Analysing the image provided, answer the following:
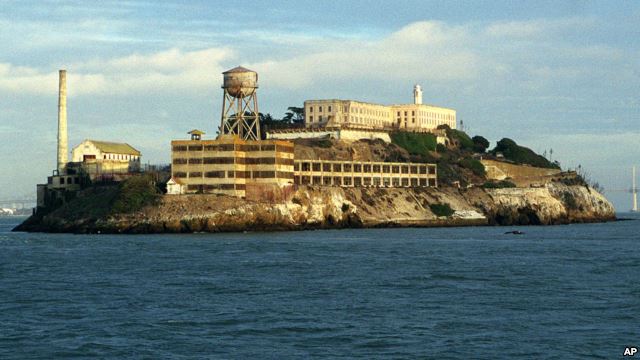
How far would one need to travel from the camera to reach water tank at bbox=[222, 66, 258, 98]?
182 metres

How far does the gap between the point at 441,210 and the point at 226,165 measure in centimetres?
4706

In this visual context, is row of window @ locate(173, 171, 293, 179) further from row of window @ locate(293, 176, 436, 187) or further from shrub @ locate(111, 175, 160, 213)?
row of window @ locate(293, 176, 436, 187)

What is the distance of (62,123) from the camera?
19150 centimetres

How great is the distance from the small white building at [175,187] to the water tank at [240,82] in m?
24.3

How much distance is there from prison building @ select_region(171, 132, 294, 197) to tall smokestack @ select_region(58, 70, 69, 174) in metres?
31.1

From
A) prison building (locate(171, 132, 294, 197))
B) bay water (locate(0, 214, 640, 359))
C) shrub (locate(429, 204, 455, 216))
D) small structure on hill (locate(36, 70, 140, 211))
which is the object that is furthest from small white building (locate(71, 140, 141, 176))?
bay water (locate(0, 214, 640, 359))

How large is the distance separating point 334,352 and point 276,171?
391ft

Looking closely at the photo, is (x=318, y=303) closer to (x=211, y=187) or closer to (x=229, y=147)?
(x=211, y=187)

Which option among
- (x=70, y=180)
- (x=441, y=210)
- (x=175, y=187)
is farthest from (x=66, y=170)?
(x=441, y=210)

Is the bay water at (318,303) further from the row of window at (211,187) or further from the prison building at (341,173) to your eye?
the prison building at (341,173)

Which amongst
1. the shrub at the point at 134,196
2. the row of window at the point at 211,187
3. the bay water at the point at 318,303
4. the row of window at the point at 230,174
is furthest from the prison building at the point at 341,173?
the bay water at the point at 318,303

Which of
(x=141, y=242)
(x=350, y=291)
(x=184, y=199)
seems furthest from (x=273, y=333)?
(x=184, y=199)

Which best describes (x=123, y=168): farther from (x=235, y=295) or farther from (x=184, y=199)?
(x=235, y=295)

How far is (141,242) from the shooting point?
423 feet
